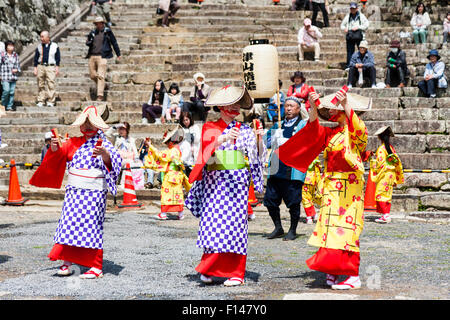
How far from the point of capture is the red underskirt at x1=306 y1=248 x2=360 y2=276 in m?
5.69

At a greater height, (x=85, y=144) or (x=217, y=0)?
(x=217, y=0)

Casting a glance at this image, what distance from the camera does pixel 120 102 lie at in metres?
16.1

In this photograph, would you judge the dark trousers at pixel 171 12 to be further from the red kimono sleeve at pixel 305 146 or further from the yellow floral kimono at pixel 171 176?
the red kimono sleeve at pixel 305 146

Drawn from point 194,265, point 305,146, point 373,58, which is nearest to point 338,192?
point 305,146

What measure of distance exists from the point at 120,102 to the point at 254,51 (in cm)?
795

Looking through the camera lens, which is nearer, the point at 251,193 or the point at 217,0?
the point at 251,193

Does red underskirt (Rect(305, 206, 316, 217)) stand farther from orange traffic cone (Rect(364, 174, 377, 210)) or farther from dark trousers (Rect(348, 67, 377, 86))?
dark trousers (Rect(348, 67, 377, 86))

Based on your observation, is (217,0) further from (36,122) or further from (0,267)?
(0,267)

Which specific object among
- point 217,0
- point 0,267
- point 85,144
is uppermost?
point 217,0

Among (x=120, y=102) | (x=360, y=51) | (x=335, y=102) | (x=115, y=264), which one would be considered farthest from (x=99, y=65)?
(x=335, y=102)

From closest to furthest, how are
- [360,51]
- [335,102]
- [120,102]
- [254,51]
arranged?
1. [335,102]
2. [254,51]
3. [360,51]
4. [120,102]

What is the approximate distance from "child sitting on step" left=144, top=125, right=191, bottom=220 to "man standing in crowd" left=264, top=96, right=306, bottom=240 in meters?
2.45

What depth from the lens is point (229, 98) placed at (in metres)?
6.32

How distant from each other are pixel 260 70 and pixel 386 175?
3176 millimetres
